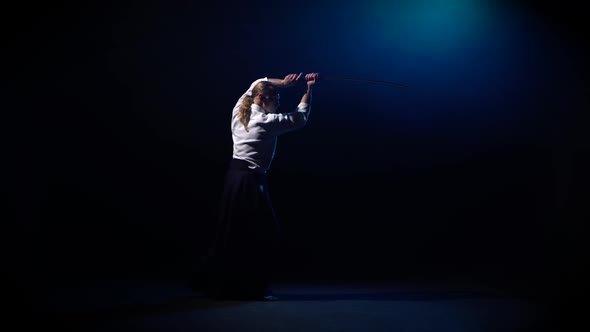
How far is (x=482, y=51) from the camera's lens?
4285 mm

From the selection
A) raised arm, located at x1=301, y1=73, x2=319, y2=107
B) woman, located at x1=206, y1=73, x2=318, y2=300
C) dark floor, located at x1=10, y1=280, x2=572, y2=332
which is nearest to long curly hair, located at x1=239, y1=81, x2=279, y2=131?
woman, located at x1=206, y1=73, x2=318, y2=300

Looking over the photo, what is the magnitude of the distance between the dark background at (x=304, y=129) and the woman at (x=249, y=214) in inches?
42.3

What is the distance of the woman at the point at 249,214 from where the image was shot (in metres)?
2.88

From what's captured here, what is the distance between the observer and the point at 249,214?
2.94 metres

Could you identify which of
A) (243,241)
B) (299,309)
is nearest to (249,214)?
(243,241)

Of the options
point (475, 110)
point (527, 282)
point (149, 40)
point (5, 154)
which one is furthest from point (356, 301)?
point (5, 154)

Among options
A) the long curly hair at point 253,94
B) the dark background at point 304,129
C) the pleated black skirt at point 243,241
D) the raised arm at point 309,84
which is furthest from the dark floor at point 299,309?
the raised arm at point 309,84

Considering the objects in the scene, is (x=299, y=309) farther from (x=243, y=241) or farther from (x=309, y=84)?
(x=309, y=84)

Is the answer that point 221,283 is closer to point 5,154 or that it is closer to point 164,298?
point 164,298

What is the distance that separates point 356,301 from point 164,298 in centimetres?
108

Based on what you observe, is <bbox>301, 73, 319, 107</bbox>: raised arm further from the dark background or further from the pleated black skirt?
the dark background

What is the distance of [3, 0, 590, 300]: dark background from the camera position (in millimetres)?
4074

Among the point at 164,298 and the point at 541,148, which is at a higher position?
the point at 541,148

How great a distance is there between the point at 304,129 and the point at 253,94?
4.04ft
